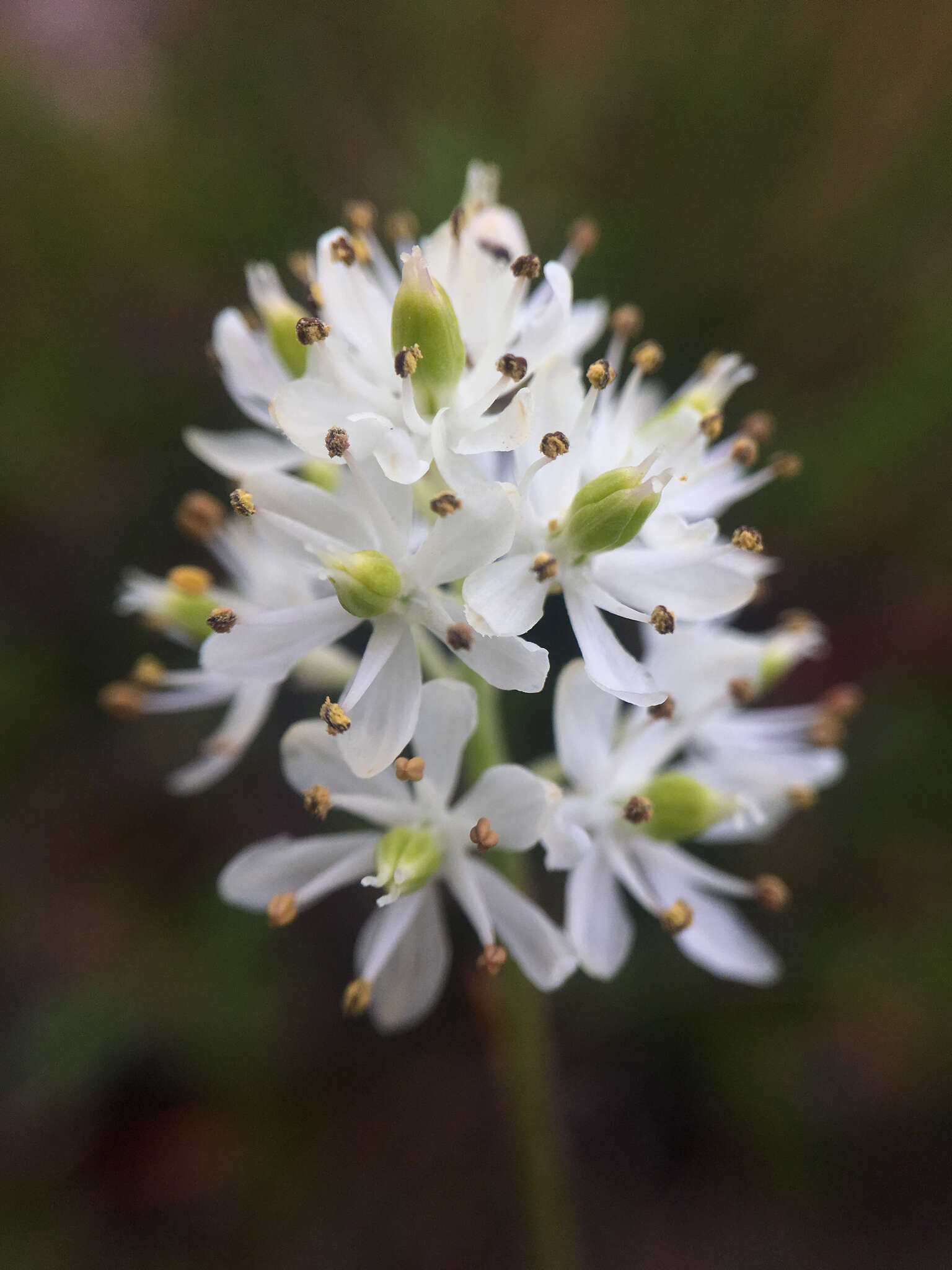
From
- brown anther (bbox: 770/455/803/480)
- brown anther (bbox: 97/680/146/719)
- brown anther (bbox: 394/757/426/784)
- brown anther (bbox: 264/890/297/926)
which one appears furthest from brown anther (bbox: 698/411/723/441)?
brown anther (bbox: 97/680/146/719)

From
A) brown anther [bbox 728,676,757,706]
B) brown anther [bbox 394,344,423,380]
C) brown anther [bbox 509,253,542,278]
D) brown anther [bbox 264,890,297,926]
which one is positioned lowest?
brown anther [bbox 728,676,757,706]

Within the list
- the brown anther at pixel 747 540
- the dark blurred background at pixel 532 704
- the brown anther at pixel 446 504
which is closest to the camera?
the brown anther at pixel 446 504

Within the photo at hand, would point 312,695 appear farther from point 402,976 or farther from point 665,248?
point 665,248

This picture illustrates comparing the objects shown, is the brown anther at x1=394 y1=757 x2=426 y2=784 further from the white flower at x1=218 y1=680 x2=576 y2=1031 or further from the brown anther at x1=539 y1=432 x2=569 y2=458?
the brown anther at x1=539 y1=432 x2=569 y2=458

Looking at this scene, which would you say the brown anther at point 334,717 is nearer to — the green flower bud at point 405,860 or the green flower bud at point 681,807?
the green flower bud at point 405,860

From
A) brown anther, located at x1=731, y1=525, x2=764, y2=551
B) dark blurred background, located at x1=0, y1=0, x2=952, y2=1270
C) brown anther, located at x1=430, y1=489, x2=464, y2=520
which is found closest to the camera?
brown anther, located at x1=430, y1=489, x2=464, y2=520

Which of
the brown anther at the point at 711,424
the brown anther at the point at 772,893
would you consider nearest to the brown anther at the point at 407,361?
the brown anther at the point at 711,424

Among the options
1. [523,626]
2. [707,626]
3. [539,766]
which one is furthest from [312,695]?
[523,626]
